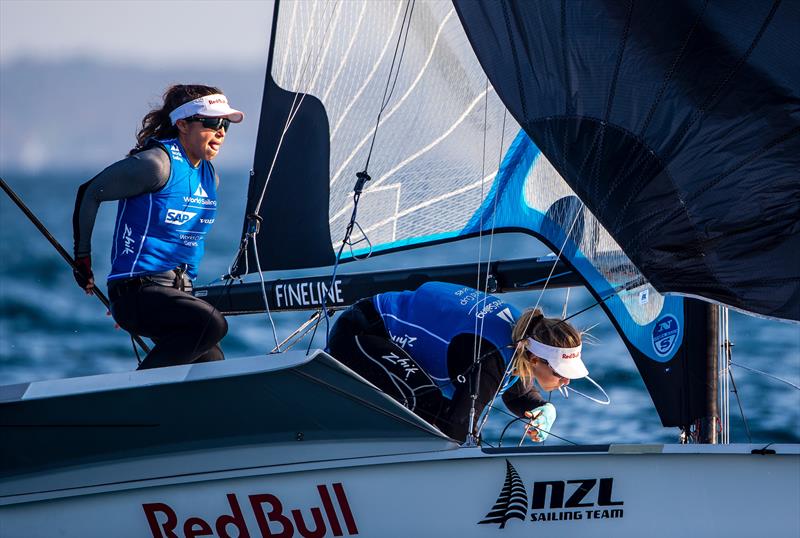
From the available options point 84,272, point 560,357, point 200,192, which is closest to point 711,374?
point 560,357

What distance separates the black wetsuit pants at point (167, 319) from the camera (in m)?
2.89

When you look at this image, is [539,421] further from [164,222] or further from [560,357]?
[164,222]

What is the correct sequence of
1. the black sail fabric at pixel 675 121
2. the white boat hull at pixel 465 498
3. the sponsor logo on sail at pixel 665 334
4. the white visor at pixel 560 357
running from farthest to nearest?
the sponsor logo on sail at pixel 665 334 < the white visor at pixel 560 357 < the black sail fabric at pixel 675 121 < the white boat hull at pixel 465 498

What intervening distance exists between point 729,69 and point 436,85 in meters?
1.42

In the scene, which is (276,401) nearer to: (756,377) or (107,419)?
(107,419)

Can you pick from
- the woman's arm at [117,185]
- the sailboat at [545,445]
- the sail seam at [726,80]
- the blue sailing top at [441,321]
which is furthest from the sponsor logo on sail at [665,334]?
the woman's arm at [117,185]

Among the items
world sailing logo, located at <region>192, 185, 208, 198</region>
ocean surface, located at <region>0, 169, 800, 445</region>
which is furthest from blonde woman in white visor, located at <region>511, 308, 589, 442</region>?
world sailing logo, located at <region>192, 185, 208, 198</region>

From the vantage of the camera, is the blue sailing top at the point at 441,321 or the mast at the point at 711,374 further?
the mast at the point at 711,374

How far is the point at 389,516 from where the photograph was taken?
8.70 ft

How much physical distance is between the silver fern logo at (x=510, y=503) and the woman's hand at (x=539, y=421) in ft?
1.27

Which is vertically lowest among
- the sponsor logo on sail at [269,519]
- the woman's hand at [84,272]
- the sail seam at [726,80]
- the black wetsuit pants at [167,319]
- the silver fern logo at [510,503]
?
the sponsor logo on sail at [269,519]

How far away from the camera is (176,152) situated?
2951 millimetres

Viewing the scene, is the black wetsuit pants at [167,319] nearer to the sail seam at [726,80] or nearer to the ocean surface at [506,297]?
the ocean surface at [506,297]

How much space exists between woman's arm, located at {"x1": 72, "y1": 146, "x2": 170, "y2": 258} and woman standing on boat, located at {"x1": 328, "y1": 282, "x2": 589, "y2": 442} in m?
0.56
